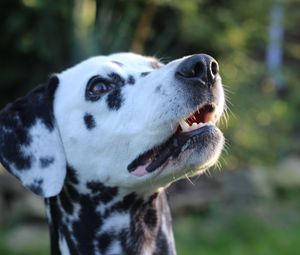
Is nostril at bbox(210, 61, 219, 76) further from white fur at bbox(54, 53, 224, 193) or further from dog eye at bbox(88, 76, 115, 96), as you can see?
dog eye at bbox(88, 76, 115, 96)

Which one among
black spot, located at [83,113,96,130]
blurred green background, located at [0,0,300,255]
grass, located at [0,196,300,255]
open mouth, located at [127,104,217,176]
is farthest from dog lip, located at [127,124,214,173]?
blurred green background, located at [0,0,300,255]

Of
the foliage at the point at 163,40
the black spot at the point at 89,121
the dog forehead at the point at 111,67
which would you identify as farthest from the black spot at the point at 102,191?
the foliage at the point at 163,40

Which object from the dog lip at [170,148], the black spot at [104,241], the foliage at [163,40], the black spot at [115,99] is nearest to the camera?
the dog lip at [170,148]

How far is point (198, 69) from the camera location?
3180 millimetres

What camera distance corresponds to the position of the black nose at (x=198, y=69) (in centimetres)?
315

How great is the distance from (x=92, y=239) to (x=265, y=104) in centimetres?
545

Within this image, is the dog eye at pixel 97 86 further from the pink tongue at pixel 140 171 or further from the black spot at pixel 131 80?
the pink tongue at pixel 140 171

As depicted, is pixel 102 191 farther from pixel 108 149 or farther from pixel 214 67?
pixel 214 67

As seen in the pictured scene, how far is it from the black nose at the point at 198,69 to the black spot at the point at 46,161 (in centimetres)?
75

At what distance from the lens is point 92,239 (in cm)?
364

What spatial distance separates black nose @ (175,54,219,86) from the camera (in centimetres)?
315

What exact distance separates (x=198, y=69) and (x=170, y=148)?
1.19 ft

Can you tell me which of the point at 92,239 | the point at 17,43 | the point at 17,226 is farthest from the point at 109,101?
the point at 17,43

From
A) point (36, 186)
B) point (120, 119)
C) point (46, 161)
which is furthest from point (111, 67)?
point (36, 186)
